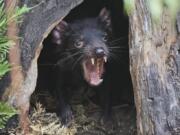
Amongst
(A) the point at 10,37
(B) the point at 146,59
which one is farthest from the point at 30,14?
(B) the point at 146,59

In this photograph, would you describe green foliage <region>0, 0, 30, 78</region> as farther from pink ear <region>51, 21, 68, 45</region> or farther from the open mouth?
pink ear <region>51, 21, 68, 45</region>

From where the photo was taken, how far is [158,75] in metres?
2.51

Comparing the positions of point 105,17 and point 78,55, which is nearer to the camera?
A: point 78,55

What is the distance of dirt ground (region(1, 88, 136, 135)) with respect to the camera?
3.18m

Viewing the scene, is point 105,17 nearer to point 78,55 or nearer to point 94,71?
point 78,55

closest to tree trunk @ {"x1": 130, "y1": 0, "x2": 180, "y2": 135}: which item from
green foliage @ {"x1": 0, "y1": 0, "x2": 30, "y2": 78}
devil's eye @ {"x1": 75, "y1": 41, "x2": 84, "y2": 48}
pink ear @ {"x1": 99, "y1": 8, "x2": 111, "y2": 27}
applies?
green foliage @ {"x1": 0, "y1": 0, "x2": 30, "y2": 78}

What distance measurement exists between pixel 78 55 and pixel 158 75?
122cm

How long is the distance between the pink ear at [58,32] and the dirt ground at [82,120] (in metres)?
0.58

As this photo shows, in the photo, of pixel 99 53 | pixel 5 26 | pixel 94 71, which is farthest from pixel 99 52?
pixel 5 26

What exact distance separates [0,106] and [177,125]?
1.11 meters

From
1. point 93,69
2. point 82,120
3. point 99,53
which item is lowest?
point 82,120

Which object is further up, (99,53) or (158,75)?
(99,53)

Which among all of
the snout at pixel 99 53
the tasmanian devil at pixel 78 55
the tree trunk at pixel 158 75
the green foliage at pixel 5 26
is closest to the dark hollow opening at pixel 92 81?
the tasmanian devil at pixel 78 55

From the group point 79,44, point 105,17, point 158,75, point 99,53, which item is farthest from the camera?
point 105,17
